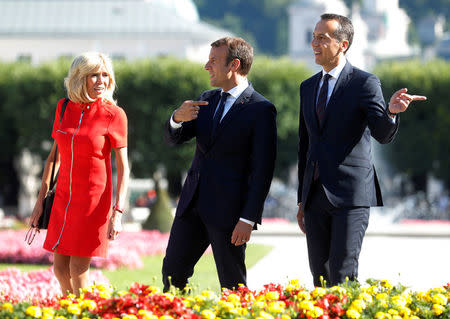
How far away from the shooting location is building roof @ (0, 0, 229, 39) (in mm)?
64688

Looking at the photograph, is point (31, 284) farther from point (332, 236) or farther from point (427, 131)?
point (427, 131)

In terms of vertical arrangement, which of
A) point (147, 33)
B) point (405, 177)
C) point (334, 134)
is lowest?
point (405, 177)

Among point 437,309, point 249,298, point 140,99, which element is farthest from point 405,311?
point 140,99

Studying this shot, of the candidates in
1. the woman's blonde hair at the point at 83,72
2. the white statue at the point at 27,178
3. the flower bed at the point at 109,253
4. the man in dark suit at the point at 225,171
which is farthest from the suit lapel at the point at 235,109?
the white statue at the point at 27,178

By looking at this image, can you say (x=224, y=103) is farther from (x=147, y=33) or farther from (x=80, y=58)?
(x=147, y=33)

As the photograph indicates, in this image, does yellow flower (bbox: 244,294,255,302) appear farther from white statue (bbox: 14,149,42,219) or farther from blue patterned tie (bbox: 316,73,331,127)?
white statue (bbox: 14,149,42,219)

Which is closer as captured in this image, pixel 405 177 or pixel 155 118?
pixel 155 118

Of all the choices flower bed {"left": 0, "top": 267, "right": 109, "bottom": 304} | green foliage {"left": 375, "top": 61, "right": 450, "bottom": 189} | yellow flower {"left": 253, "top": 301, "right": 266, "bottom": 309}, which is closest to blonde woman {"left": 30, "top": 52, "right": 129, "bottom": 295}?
yellow flower {"left": 253, "top": 301, "right": 266, "bottom": 309}

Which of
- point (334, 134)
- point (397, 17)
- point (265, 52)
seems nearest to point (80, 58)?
point (334, 134)

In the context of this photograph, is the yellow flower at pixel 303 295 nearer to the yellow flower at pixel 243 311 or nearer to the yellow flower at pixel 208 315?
the yellow flower at pixel 243 311

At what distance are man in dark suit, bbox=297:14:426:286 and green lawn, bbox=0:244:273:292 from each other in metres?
4.28

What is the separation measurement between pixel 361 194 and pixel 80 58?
178 centimetres

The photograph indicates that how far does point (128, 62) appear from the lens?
33.5 m

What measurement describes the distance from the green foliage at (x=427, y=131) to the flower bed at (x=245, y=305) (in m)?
29.1
